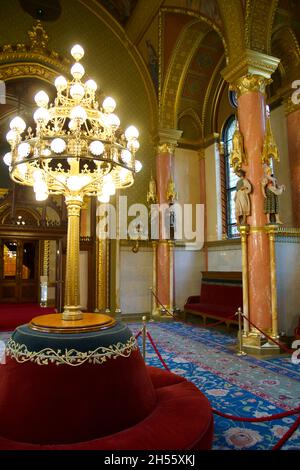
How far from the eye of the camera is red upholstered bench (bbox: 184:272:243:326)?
9.37m

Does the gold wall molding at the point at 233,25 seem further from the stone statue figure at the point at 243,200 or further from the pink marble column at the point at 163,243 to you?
the pink marble column at the point at 163,243

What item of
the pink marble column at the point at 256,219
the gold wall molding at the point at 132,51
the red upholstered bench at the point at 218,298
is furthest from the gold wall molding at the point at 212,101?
the red upholstered bench at the point at 218,298

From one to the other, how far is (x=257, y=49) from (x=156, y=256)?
6.64 meters

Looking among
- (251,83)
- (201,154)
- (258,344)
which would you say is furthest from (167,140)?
(258,344)

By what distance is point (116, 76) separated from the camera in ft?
39.1

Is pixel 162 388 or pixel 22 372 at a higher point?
pixel 22 372

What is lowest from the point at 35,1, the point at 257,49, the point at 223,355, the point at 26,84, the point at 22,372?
the point at 223,355

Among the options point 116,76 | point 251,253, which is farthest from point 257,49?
point 116,76

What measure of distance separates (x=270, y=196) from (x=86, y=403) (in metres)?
5.75

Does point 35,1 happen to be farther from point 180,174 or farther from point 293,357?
point 293,357

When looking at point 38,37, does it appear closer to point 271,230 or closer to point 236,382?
point 271,230

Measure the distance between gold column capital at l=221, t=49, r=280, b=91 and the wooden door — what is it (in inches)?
442
